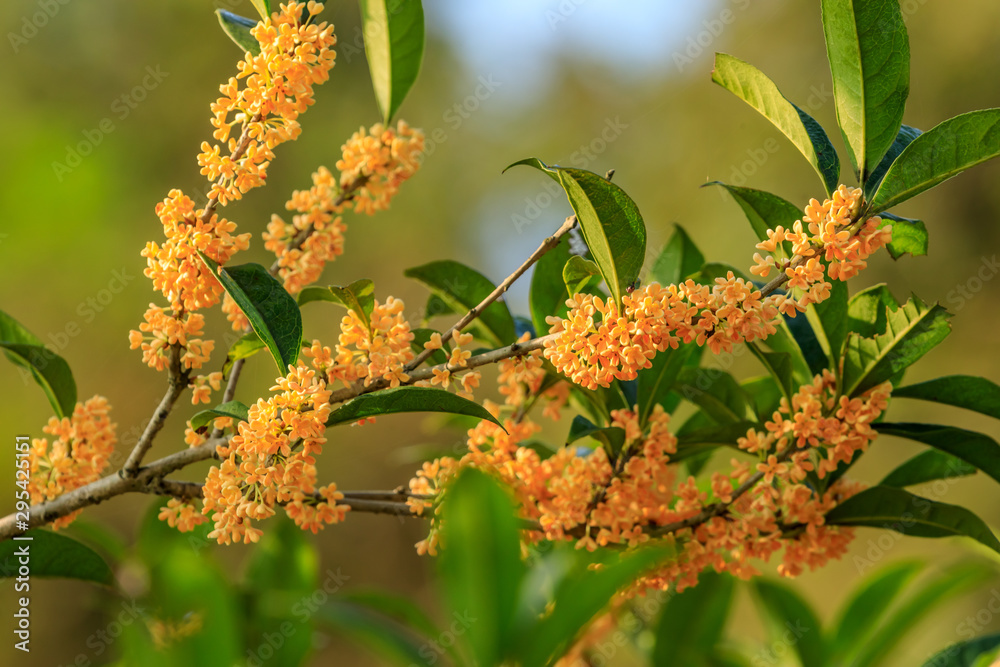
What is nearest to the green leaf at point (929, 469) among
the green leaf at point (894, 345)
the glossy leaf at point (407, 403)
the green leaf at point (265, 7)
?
the green leaf at point (894, 345)

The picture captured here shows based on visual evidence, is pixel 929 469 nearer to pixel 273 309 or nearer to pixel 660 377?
pixel 660 377

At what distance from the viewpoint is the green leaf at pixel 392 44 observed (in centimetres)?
97

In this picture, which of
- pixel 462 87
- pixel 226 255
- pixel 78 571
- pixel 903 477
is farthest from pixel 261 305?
pixel 462 87

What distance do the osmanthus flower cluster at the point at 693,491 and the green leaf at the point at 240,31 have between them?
59cm

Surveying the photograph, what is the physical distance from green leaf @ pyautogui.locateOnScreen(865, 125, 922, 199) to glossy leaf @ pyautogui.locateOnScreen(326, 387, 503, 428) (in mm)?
495

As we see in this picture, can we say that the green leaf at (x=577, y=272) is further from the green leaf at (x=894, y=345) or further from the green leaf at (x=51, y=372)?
the green leaf at (x=51, y=372)

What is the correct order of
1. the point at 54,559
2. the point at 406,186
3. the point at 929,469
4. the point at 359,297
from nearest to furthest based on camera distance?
the point at 359,297, the point at 54,559, the point at 929,469, the point at 406,186

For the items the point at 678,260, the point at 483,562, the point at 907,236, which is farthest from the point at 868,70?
the point at 483,562

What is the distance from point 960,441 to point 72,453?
1.20 metres

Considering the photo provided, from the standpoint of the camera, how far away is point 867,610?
1370 millimetres

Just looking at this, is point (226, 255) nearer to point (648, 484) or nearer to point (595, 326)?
point (595, 326)

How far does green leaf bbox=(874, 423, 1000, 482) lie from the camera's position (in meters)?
0.93

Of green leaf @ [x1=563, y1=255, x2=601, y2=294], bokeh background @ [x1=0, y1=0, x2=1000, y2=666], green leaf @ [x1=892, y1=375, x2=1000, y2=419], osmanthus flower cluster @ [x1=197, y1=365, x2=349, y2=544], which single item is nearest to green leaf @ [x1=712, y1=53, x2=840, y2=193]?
green leaf @ [x1=563, y1=255, x2=601, y2=294]

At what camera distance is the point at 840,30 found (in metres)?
0.76
